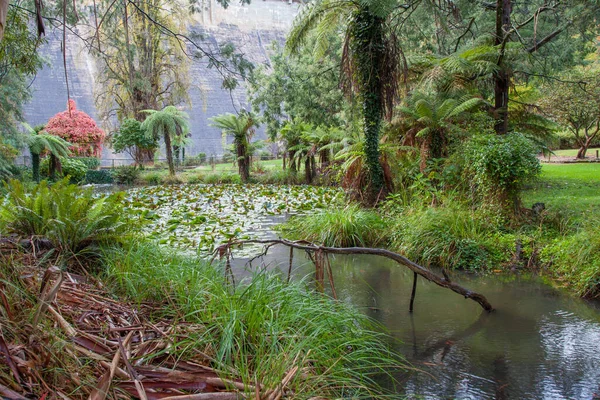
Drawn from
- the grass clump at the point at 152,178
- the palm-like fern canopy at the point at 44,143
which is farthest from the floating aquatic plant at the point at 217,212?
the grass clump at the point at 152,178

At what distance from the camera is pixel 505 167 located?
7.20 m

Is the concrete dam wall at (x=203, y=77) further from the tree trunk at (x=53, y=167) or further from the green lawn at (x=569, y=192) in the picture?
the green lawn at (x=569, y=192)

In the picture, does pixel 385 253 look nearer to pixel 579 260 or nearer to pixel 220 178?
pixel 579 260

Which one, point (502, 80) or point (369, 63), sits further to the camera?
point (502, 80)

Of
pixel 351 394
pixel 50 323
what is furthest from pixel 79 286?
pixel 351 394

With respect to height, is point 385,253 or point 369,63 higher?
point 369,63

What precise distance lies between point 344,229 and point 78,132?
2148 cm

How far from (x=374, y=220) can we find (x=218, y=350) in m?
5.62

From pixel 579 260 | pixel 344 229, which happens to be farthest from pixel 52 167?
pixel 579 260

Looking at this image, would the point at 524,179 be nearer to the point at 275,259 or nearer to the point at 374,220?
the point at 374,220

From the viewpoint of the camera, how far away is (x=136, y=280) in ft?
12.2

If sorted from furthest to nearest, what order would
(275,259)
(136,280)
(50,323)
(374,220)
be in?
(374,220) < (275,259) < (136,280) < (50,323)

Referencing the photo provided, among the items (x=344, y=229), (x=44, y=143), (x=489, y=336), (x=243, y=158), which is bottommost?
(x=489, y=336)

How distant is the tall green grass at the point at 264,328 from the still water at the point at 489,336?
46cm
